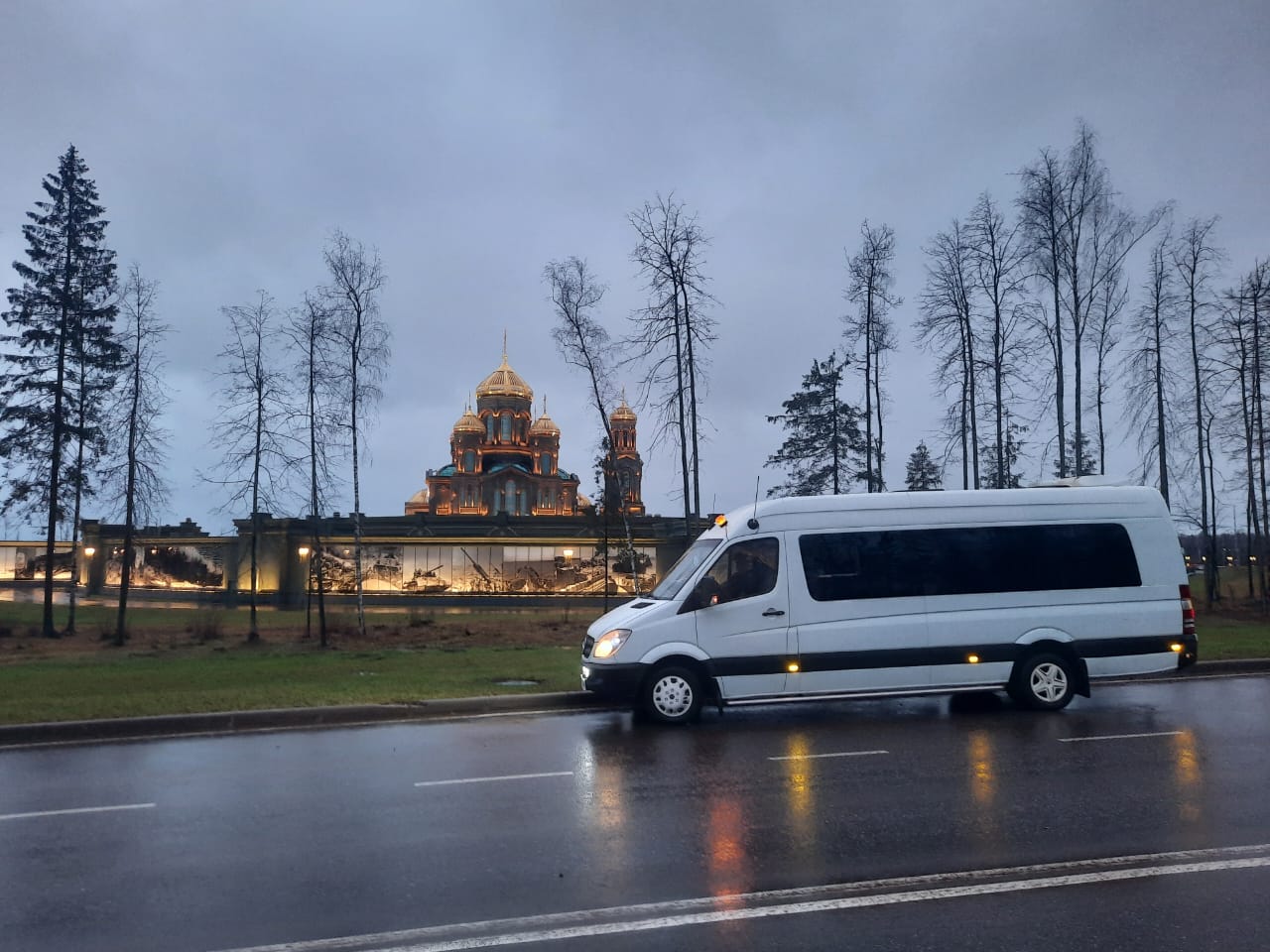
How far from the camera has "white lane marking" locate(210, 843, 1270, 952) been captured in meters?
4.97

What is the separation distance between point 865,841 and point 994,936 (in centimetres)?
171

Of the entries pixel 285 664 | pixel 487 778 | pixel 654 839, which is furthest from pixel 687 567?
pixel 285 664

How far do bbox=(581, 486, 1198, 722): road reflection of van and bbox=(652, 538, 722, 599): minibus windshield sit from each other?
0.13ft

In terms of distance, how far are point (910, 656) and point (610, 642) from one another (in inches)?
139

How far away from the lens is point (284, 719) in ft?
39.2

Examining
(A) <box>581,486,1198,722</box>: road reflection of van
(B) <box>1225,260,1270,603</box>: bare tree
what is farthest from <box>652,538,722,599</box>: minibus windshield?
(B) <box>1225,260,1270,603</box>: bare tree

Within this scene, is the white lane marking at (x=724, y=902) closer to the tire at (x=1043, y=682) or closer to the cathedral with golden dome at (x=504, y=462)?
the tire at (x=1043, y=682)

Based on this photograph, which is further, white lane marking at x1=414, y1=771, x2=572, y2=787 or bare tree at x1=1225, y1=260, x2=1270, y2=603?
bare tree at x1=1225, y1=260, x2=1270, y2=603

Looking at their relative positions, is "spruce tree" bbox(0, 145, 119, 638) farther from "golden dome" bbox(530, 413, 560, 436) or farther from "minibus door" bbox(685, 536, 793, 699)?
"golden dome" bbox(530, 413, 560, 436)

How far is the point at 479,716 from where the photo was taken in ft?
39.9

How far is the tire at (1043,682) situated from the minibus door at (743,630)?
2885 mm

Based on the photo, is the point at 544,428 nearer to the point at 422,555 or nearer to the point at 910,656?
the point at 422,555

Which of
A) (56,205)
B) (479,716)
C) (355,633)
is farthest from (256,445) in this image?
(479,716)

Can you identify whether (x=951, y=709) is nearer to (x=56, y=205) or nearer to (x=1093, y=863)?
(x=1093, y=863)
